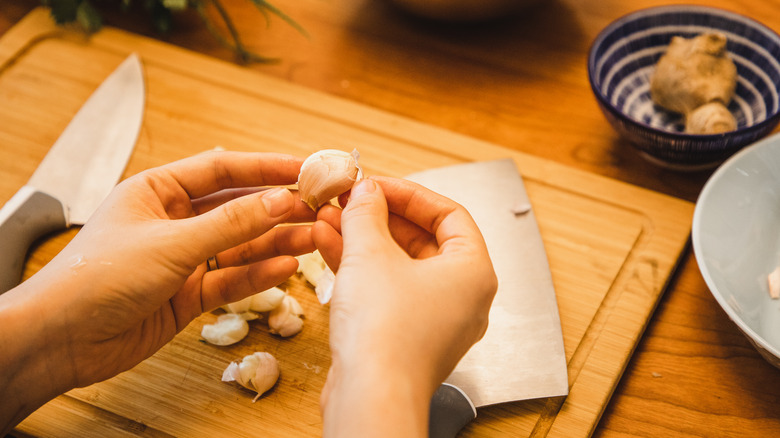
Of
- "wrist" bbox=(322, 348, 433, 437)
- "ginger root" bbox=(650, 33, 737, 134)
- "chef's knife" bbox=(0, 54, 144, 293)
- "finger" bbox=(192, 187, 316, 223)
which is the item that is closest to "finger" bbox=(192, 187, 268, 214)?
"finger" bbox=(192, 187, 316, 223)

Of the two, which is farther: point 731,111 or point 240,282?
point 731,111

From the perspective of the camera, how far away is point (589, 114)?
4.23 ft

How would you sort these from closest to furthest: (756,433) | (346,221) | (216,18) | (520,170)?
(346,221)
(756,433)
(520,170)
(216,18)

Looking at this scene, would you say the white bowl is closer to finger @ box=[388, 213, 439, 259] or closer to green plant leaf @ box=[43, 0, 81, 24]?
finger @ box=[388, 213, 439, 259]

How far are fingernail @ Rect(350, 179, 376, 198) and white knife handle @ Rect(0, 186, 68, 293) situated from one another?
1.76 feet

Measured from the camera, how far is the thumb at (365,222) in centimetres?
74

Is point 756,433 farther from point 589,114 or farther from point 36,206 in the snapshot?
point 36,206

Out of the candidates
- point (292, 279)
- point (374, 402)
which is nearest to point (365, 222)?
point (374, 402)

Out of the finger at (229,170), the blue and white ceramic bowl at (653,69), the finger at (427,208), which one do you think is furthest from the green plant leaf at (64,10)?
the blue and white ceramic bowl at (653,69)

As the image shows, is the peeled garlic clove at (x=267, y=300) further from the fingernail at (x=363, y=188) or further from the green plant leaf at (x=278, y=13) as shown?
the green plant leaf at (x=278, y=13)

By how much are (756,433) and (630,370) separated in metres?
0.18

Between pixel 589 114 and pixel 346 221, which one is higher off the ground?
pixel 346 221

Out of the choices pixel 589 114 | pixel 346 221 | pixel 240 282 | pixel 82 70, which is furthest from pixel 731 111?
pixel 82 70

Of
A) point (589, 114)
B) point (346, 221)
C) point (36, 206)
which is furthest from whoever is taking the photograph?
point (589, 114)
